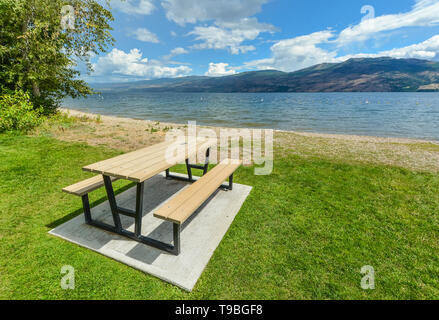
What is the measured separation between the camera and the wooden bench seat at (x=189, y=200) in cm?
294

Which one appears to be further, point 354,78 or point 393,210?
point 354,78

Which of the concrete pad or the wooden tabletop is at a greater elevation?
the wooden tabletop

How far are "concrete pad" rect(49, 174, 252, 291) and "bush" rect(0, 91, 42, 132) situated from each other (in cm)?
943

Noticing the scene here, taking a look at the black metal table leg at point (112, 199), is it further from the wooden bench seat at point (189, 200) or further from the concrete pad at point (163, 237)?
the wooden bench seat at point (189, 200)

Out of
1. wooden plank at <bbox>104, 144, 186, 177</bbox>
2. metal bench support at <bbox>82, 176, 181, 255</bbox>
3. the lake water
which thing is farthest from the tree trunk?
the lake water

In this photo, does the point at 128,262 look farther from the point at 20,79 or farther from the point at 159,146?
the point at 20,79

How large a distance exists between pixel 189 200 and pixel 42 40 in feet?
51.5

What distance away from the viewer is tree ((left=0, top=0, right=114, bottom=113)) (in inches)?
448

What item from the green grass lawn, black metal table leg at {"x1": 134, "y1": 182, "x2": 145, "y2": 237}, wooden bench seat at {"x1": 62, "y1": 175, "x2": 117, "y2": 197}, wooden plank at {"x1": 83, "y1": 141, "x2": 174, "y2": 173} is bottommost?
the green grass lawn

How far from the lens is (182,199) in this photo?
11.2 feet

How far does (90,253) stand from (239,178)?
4301mm

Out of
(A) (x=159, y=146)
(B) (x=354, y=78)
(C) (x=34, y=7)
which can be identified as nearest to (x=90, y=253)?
(A) (x=159, y=146)

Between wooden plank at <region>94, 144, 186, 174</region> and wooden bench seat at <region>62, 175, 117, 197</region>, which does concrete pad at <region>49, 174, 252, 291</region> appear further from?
wooden plank at <region>94, 144, 186, 174</region>
